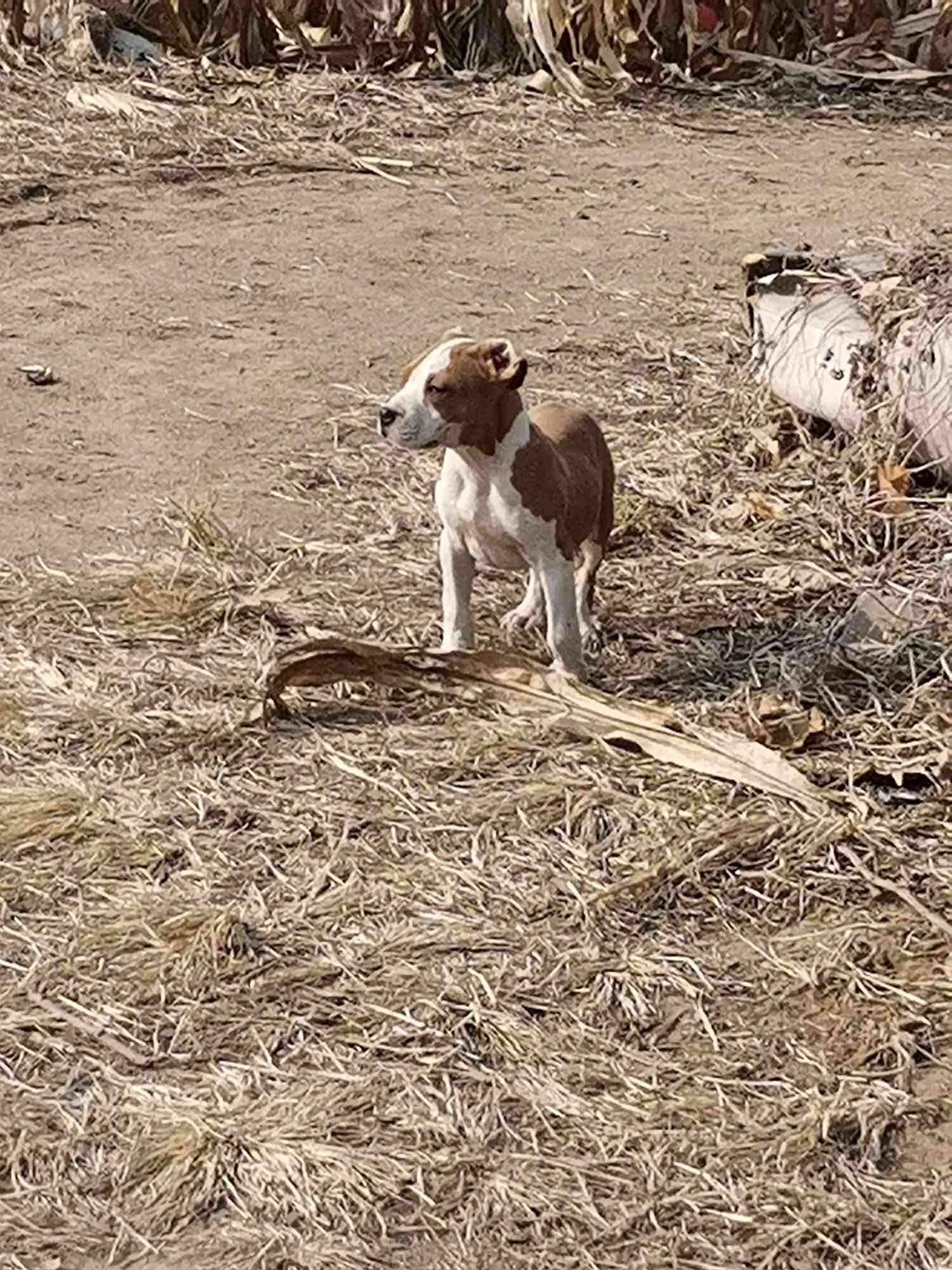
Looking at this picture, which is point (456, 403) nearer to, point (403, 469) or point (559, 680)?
point (559, 680)

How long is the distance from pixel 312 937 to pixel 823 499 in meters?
2.50

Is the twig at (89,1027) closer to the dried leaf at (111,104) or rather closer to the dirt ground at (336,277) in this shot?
the dirt ground at (336,277)

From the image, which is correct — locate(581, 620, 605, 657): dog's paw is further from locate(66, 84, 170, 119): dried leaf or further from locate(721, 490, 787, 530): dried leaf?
locate(66, 84, 170, 119): dried leaf

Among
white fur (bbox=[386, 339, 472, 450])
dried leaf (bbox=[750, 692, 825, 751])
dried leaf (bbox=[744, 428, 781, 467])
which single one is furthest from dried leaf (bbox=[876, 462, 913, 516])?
white fur (bbox=[386, 339, 472, 450])

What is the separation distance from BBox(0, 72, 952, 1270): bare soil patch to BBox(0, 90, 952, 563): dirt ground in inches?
1.3

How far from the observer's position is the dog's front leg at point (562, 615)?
15.5 feet

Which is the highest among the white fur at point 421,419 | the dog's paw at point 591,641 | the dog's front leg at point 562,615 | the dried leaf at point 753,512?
the white fur at point 421,419

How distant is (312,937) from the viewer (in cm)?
400

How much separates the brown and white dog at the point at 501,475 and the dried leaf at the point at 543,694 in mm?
84

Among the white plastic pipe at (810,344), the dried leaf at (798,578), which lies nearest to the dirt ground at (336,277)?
the white plastic pipe at (810,344)

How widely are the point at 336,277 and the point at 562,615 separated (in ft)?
12.4

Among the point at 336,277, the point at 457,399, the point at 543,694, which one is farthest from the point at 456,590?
the point at 336,277

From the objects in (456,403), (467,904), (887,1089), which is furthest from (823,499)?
(887,1089)

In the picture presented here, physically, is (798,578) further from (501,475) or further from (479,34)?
(479,34)
